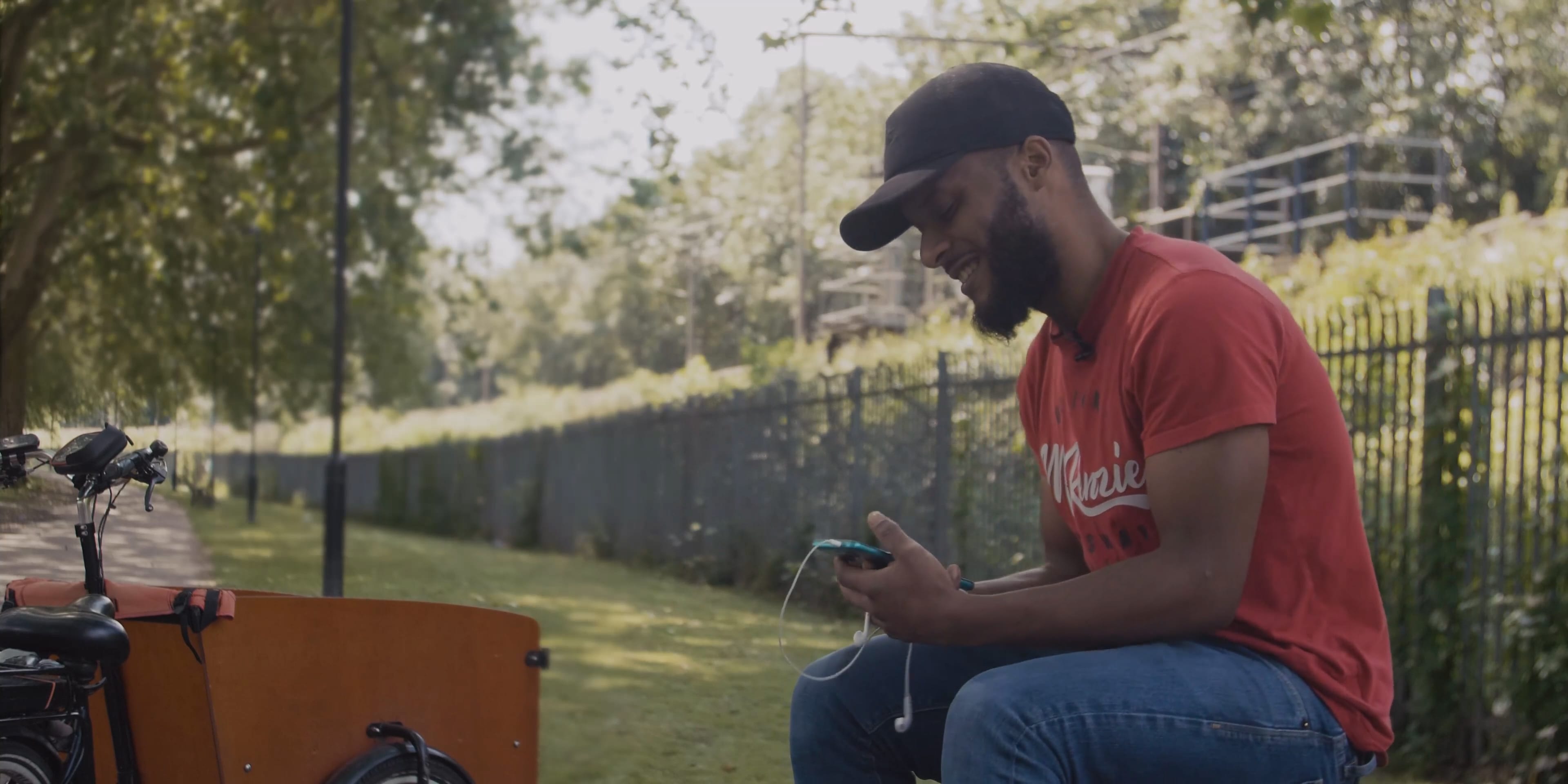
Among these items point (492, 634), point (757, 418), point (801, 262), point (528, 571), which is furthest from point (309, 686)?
point (801, 262)

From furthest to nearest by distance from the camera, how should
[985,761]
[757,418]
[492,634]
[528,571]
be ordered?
1. [528,571]
2. [757,418]
3. [492,634]
4. [985,761]

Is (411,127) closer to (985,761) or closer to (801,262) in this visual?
(801,262)

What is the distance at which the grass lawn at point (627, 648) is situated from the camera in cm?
618

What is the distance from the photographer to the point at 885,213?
104 inches

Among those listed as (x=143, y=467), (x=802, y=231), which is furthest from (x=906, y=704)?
(x=802, y=231)

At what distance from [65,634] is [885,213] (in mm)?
1752

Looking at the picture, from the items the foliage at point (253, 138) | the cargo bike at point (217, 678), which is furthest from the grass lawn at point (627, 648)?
the foliage at point (253, 138)

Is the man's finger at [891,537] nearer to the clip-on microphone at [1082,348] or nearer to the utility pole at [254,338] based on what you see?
the clip-on microphone at [1082,348]

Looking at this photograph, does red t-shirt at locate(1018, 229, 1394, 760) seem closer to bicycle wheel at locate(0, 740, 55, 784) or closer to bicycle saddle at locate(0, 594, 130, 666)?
bicycle saddle at locate(0, 594, 130, 666)

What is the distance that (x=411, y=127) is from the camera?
18203 millimetres

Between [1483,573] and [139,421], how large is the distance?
17.2 ft

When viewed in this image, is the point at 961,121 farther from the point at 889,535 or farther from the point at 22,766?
the point at 22,766

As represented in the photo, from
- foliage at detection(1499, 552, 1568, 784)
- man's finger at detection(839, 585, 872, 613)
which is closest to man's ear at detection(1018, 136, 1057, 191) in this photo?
man's finger at detection(839, 585, 872, 613)

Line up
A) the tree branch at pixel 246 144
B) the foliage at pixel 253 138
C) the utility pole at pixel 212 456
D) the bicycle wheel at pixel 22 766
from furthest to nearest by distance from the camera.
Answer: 1. the tree branch at pixel 246 144
2. the foliage at pixel 253 138
3. the utility pole at pixel 212 456
4. the bicycle wheel at pixel 22 766
